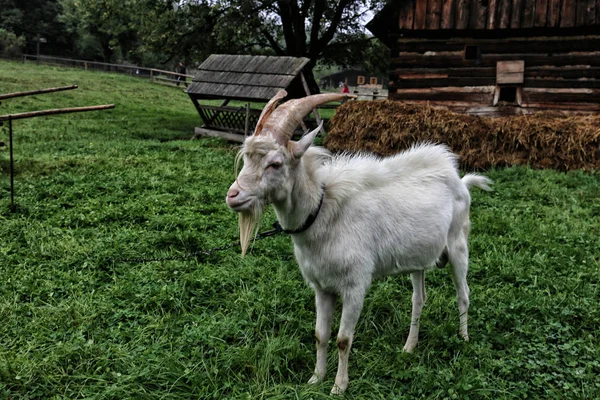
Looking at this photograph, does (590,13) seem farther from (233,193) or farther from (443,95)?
(233,193)

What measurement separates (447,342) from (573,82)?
10.8m

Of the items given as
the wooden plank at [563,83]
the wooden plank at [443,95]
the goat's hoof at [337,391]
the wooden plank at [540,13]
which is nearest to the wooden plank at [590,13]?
the wooden plank at [540,13]

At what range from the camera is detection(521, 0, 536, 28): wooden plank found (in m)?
11.5

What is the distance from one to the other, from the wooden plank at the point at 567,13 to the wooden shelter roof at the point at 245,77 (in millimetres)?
6511

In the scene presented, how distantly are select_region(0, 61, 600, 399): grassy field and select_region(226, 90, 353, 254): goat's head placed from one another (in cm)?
124

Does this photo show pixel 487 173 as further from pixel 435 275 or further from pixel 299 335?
pixel 299 335

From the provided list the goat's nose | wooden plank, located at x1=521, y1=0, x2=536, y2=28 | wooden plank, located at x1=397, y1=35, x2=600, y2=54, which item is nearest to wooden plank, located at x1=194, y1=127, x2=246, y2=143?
wooden plank, located at x1=397, y1=35, x2=600, y2=54

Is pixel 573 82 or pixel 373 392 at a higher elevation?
pixel 573 82

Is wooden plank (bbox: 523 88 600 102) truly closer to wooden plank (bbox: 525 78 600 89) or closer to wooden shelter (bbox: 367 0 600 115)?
wooden shelter (bbox: 367 0 600 115)

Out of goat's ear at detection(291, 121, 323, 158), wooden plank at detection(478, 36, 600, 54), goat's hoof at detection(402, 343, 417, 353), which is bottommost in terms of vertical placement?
goat's hoof at detection(402, 343, 417, 353)

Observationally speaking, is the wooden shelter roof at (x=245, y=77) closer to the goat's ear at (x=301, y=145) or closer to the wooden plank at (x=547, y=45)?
the wooden plank at (x=547, y=45)

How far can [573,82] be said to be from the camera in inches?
472

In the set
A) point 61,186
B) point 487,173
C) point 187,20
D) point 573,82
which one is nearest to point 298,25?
point 187,20

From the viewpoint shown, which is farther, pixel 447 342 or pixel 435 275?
pixel 435 275
